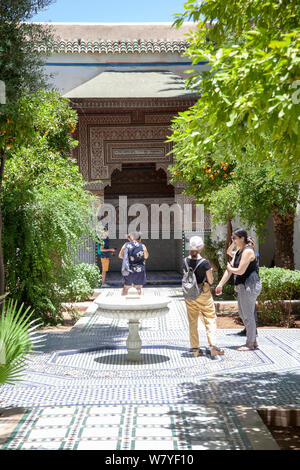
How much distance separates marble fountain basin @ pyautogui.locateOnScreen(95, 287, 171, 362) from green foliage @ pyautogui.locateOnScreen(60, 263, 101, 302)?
2.72m

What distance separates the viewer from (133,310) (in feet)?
21.3

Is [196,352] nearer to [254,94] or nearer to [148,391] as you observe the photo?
[148,391]

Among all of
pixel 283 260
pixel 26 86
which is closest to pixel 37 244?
pixel 26 86

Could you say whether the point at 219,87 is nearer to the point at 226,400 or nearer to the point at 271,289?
the point at 226,400

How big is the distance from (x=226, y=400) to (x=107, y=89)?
10782 millimetres

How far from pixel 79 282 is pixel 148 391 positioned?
685 cm

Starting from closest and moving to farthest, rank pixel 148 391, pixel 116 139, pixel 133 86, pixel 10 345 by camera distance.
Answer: pixel 10 345 < pixel 148 391 < pixel 133 86 < pixel 116 139

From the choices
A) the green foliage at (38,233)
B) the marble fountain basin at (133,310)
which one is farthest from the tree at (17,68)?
the marble fountain basin at (133,310)

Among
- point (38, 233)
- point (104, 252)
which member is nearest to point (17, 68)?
point (38, 233)

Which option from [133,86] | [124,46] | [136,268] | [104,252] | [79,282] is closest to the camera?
[136,268]

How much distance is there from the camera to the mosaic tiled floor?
4039 mm

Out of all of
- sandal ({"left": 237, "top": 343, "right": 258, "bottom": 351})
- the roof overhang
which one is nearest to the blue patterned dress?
sandal ({"left": 237, "top": 343, "right": 258, "bottom": 351})

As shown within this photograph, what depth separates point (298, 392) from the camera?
517 cm

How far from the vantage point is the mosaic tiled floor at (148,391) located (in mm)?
4039
